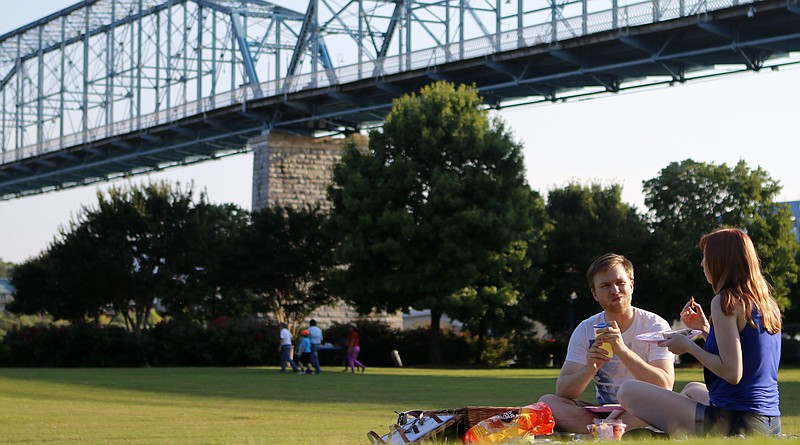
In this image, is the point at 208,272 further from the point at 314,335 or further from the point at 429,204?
the point at 314,335

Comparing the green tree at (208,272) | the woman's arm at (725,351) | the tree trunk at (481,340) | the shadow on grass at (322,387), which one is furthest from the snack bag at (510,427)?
the green tree at (208,272)

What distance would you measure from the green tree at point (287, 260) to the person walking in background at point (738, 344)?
41.6 metres

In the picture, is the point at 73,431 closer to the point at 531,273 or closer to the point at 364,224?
the point at 364,224

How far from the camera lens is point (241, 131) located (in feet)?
194

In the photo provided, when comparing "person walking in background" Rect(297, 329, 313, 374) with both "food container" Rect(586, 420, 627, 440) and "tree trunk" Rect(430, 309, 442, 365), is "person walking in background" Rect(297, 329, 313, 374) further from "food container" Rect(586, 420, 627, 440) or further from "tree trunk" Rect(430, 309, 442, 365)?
"food container" Rect(586, 420, 627, 440)

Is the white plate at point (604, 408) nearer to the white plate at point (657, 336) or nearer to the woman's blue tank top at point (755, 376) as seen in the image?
the white plate at point (657, 336)

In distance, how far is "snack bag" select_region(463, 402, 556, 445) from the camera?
750cm

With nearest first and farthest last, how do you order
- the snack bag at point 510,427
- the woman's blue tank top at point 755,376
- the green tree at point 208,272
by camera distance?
the woman's blue tank top at point 755,376, the snack bag at point 510,427, the green tree at point 208,272

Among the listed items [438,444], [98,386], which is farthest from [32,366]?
[438,444]

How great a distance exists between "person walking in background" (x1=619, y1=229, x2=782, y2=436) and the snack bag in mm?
941

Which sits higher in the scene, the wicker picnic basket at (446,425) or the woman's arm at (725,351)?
the woman's arm at (725,351)

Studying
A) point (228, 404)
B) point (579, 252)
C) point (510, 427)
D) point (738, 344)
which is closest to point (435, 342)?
point (579, 252)

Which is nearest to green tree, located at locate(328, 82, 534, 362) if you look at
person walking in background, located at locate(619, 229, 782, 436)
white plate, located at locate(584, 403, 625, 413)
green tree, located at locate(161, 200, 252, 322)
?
green tree, located at locate(161, 200, 252, 322)

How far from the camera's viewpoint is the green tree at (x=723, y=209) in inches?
2096
